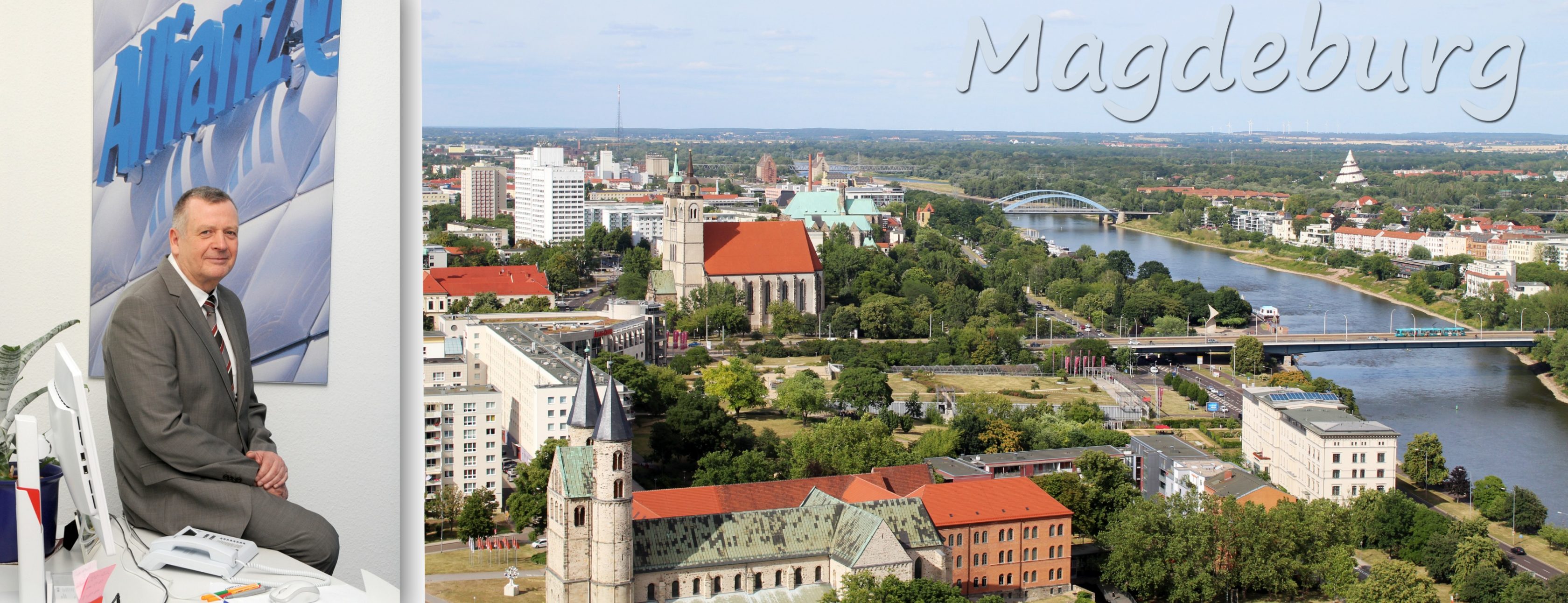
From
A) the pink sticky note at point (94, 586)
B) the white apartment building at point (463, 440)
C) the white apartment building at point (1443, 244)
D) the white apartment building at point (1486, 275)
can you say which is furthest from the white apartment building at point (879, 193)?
the pink sticky note at point (94, 586)

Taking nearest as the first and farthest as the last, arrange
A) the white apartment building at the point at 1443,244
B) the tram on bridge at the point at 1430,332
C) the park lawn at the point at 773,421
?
the park lawn at the point at 773,421, the tram on bridge at the point at 1430,332, the white apartment building at the point at 1443,244

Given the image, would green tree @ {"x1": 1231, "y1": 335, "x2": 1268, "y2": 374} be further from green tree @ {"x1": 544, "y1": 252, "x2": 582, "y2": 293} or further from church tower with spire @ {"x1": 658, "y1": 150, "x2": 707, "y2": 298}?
green tree @ {"x1": 544, "y1": 252, "x2": 582, "y2": 293}

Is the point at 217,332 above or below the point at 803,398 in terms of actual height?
above

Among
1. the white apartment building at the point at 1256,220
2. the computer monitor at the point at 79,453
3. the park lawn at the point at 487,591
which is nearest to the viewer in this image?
the computer monitor at the point at 79,453

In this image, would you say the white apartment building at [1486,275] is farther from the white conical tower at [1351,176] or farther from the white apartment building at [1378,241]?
the white conical tower at [1351,176]

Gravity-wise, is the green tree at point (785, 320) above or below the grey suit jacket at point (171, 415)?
below

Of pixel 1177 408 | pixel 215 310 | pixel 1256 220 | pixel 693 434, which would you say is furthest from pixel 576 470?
pixel 1256 220

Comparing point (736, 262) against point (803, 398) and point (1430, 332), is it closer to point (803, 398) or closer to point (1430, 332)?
point (803, 398)

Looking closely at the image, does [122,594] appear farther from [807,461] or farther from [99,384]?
[807,461]
